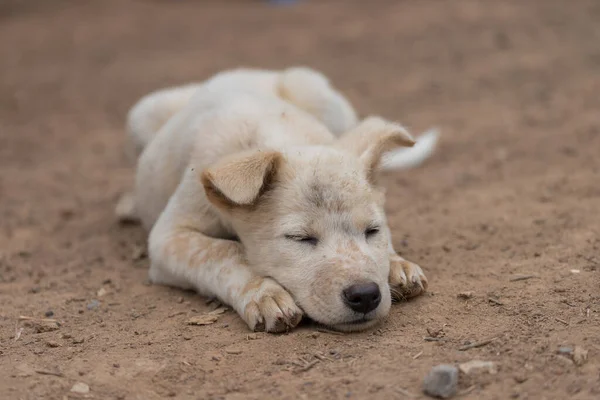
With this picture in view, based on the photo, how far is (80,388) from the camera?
380cm

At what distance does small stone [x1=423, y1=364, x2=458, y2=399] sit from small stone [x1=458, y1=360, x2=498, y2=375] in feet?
0.40

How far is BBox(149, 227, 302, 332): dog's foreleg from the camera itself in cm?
436

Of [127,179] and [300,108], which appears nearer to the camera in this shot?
[300,108]

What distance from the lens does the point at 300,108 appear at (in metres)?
6.31

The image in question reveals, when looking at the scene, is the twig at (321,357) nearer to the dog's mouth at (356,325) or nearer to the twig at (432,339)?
the dog's mouth at (356,325)

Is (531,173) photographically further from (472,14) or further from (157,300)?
(472,14)

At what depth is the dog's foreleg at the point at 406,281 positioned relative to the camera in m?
4.74

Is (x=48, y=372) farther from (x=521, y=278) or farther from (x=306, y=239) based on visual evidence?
(x=521, y=278)

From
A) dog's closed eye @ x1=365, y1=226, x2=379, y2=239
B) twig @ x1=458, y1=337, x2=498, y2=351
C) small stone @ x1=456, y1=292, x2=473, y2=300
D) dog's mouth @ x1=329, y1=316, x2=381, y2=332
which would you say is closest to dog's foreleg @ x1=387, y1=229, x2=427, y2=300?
small stone @ x1=456, y1=292, x2=473, y2=300

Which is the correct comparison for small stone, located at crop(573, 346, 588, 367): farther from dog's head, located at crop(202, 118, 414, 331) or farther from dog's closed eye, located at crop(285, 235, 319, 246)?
dog's closed eye, located at crop(285, 235, 319, 246)

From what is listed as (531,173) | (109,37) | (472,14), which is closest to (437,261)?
(531,173)

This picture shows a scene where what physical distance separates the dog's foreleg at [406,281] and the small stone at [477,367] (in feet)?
3.27

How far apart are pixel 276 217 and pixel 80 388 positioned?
141cm

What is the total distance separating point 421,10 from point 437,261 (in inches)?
422
